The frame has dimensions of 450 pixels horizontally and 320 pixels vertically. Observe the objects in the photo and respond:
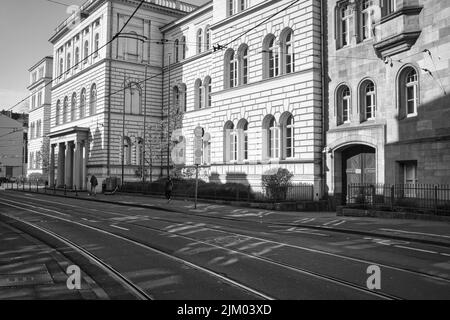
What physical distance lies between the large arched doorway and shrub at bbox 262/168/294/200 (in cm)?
315

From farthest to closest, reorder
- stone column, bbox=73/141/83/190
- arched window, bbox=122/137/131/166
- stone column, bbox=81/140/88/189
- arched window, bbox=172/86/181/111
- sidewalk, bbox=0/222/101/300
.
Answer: stone column, bbox=73/141/83/190 < stone column, bbox=81/140/88/189 < arched window, bbox=172/86/181/111 < arched window, bbox=122/137/131/166 < sidewalk, bbox=0/222/101/300

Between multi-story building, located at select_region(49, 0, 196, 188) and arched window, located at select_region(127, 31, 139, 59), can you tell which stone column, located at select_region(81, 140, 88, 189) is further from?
arched window, located at select_region(127, 31, 139, 59)

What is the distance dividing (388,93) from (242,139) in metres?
13.1

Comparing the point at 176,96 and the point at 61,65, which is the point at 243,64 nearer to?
the point at 176,96

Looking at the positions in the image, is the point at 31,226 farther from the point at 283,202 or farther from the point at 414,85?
the point at 414,85

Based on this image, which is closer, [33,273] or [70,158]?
[33,273]

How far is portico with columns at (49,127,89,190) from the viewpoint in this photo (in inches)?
2048

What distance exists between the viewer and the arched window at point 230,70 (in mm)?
36312

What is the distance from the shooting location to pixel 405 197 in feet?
70.9

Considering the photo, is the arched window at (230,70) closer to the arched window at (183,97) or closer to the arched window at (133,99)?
the arched window at (183,97)

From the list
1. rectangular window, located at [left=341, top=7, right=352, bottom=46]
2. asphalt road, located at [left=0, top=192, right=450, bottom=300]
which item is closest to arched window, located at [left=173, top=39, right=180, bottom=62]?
rectangular window, located at [left=341, top=7, right=352, bottom=46]

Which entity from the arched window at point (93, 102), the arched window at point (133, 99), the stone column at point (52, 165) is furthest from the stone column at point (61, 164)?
the arched window at point (133, 99)

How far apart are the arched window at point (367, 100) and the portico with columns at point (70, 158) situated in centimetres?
3295

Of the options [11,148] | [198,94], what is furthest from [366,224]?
[11,148]
